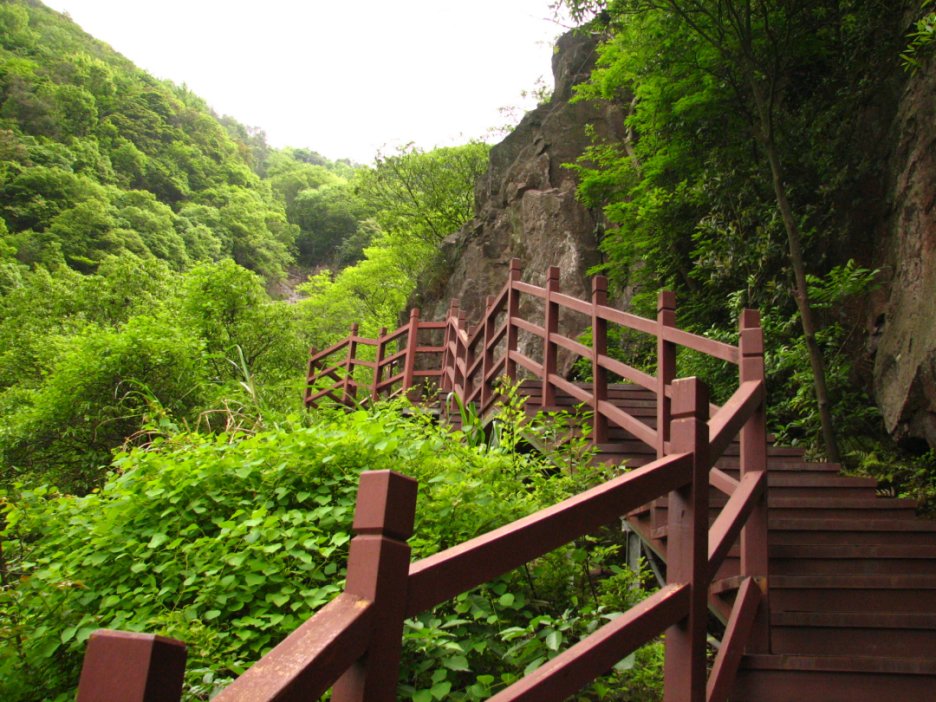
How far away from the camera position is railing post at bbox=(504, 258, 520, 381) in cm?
654

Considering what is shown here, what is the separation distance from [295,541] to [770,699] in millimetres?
1850

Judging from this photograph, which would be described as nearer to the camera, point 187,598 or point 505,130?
point 187,598

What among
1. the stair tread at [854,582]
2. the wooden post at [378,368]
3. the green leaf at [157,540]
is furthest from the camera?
the wooden post at [378,368]

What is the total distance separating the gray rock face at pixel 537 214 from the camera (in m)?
14.5

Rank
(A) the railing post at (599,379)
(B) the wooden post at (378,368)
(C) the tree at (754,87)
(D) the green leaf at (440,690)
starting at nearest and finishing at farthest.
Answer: (D) the green leaf at (440,690) → (A) the railing post at (599,379) → (C) the tree at (754,87) → (B) the wooden post at (378,368)

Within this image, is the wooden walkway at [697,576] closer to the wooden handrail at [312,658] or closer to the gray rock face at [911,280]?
the wooden handrail at [312,658]

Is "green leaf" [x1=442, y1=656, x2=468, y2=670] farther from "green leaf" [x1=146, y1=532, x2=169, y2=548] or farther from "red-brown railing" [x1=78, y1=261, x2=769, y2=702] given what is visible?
"green leaf" [x1=146, y1=532, x2=169, y2=548]

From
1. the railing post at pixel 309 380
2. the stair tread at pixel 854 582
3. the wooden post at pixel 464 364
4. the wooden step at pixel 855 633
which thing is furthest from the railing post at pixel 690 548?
the railing post at pixel 309 380

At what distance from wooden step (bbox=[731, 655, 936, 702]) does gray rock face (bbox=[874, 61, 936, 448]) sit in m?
2.94

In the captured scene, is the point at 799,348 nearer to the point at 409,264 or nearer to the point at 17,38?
the point at 409,264

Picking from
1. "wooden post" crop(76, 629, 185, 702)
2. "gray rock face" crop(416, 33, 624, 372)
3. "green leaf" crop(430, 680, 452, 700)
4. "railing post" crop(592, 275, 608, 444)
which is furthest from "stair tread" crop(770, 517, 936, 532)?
"gray rock face" crop(416, 33, 624, 372)

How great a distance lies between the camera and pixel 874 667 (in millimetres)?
2471

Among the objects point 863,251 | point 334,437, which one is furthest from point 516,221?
point 334,437

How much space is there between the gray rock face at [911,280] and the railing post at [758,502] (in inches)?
98.6
